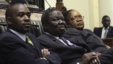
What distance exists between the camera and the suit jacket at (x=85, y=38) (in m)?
2.19

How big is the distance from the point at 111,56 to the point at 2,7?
0.91m

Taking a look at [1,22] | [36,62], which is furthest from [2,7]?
[36,62]

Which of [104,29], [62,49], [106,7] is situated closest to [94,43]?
[62,49]

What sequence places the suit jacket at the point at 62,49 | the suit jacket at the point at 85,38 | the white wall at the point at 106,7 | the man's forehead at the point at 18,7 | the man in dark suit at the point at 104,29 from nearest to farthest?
the man's forehead at the point at 18,7, the suit jacket at the point at 62,49, the suit jacket at the point at 85,38, the man in dark suit at the point at 104,29, the white wall at the point at 106,7

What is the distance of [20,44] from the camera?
1507 millimetres

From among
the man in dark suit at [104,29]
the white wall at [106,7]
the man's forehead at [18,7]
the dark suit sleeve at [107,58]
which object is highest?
the man's forehead at [18,7]

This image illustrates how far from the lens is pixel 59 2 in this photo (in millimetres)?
2881

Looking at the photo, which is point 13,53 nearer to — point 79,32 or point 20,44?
point 20,44

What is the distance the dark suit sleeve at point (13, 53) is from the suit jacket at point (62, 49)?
A: 35 cm

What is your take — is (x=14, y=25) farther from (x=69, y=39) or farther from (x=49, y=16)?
(x=69, y=39)

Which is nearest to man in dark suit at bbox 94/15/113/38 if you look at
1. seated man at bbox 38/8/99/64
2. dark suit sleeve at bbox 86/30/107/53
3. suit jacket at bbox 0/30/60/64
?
dark suit sleeve at bbox 86/30/107/53

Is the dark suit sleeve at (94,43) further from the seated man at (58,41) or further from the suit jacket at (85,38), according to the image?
the seated man at (58,41)

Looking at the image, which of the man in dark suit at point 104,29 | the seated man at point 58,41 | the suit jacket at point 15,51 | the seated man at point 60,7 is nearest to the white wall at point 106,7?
the man in dark suit at point 104,29

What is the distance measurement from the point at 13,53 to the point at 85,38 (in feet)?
3.22
